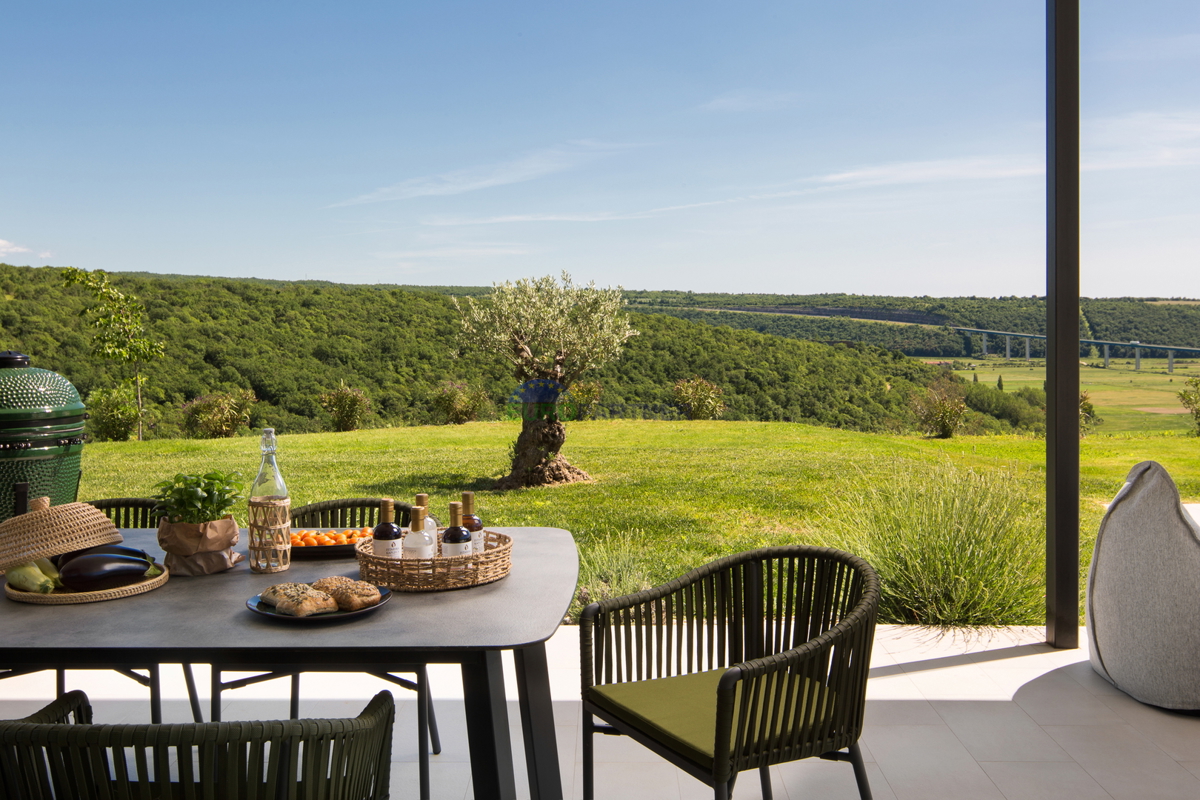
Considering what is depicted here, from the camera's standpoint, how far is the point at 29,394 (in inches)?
133

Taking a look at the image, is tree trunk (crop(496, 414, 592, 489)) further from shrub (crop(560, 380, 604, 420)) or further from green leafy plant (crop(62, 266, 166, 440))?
green leafy plant (crop(62, 266, 166, 440))

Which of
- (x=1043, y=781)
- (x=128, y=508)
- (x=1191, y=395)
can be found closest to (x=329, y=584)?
(x=128, y=508)

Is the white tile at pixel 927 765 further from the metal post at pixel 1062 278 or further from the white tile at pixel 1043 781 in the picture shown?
the metal post at pixel 1062 278

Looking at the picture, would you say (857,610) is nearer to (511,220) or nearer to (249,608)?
(249,608)

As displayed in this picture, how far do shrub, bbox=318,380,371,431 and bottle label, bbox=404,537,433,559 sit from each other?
5585 mm

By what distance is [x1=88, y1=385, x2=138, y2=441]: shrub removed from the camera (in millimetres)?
6848

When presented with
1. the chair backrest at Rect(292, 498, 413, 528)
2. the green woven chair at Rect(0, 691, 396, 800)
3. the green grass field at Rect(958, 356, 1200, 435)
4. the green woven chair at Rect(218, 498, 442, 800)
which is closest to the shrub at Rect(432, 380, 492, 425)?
the green grass field at Rect(958, 356, 1200, 435)

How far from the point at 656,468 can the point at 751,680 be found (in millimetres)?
5806

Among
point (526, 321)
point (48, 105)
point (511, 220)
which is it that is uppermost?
point (48, 105)

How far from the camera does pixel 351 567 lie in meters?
1.96

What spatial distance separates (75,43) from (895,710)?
7184 millimetres

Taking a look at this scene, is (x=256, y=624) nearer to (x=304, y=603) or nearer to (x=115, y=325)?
(x=304, y=603)

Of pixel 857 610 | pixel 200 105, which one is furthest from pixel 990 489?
pixel 200 105

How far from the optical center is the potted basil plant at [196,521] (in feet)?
6.00
